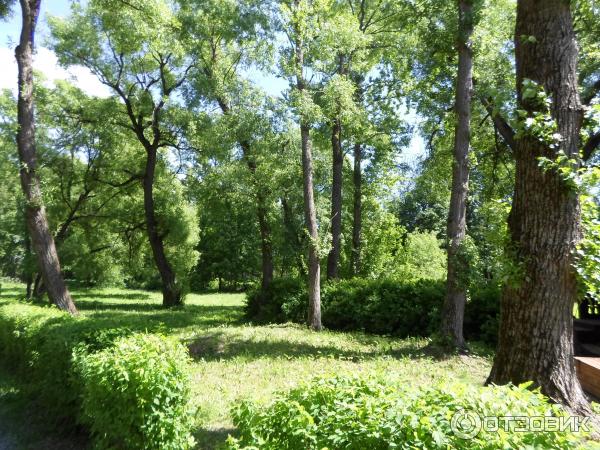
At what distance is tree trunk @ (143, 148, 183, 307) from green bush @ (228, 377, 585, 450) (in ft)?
61.4

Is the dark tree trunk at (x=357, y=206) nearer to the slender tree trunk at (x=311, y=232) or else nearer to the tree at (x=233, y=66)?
the tree at (x=233, y=66)

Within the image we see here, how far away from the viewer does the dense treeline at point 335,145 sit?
5.03 meters

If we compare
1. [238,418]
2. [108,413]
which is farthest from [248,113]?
[238,418]

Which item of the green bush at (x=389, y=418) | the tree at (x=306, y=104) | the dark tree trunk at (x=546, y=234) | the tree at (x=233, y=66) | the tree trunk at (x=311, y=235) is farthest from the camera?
the tree at (x=233, y=66)

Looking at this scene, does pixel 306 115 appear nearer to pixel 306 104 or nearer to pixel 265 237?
pixel 306 104

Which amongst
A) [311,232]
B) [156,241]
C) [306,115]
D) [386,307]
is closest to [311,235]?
[311,232]

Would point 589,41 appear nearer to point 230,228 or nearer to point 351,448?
point 351,448

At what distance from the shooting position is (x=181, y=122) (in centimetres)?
1883

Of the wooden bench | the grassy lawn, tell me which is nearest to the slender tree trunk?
the grassy lawn

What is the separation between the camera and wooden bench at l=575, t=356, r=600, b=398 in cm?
596

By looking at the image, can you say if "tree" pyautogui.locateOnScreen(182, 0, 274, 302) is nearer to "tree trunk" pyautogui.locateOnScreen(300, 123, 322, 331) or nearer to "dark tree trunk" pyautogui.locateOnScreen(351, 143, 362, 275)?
"tree trunk" pyautogui.locateOnScreen(300, 123, 322, 331)

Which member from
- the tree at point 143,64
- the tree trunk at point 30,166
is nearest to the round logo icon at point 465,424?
the tree trunk at point 30,166

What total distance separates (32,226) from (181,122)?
8.48 meters

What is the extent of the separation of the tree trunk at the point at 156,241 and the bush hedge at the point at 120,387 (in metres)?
14.4
